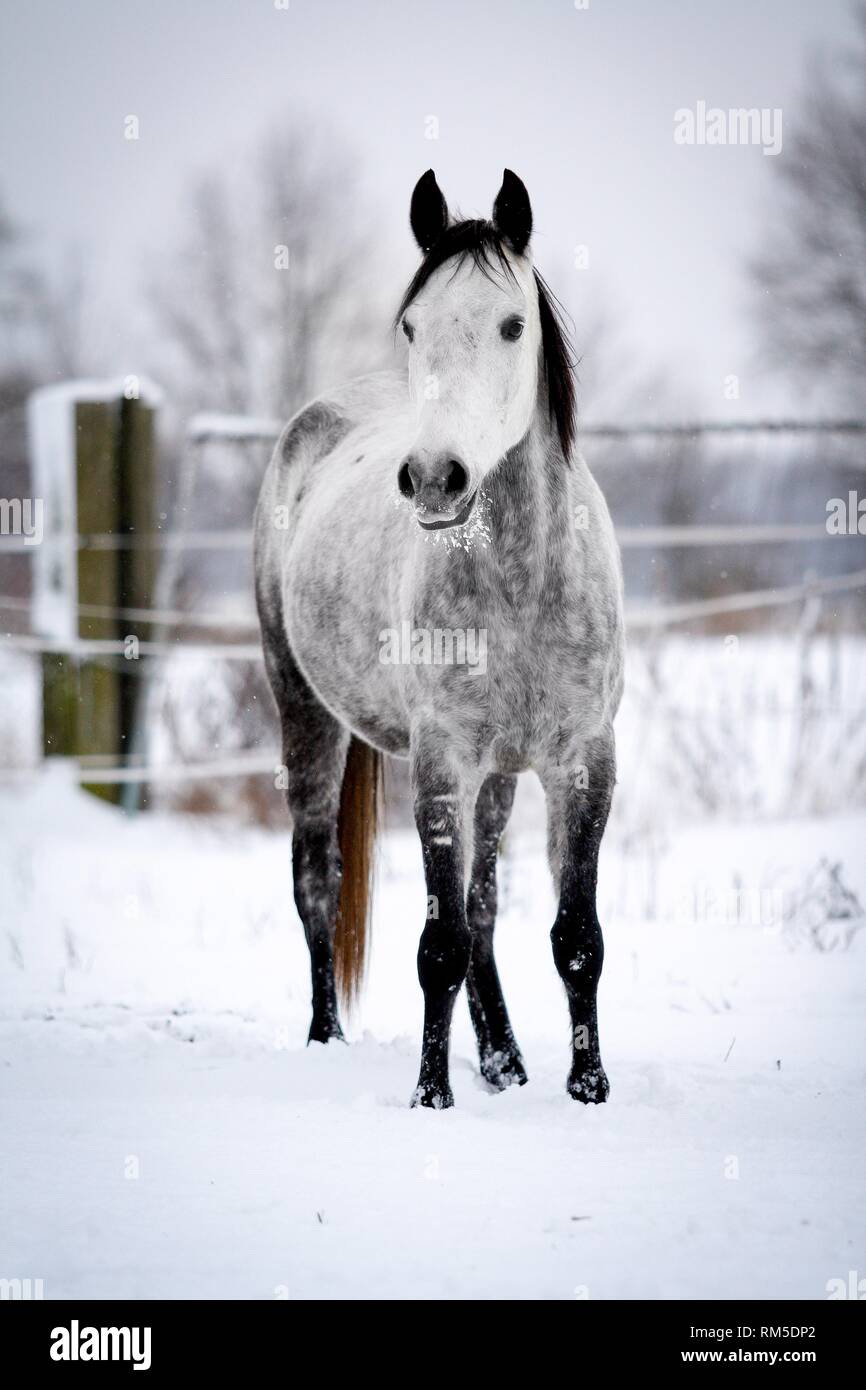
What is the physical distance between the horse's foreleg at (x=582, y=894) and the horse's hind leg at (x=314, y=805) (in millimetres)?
1167

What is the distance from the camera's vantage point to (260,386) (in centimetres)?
1503

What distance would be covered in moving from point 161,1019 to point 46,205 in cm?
1409

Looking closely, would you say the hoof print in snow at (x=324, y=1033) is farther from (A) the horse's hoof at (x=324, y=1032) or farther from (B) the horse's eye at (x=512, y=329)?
(B) the horse's eye at (x=512, y=329)

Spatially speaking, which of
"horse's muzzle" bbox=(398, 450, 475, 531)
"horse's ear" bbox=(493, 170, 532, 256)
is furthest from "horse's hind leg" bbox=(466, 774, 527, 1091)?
"horse's ear" bbox=(493, 170, 532, 256)

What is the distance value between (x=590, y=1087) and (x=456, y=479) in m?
1.62

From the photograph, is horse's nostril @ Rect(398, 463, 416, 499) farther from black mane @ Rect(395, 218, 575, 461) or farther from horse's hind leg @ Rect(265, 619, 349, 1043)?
horse's hind leg @ Rect(265, 619, 349, 1043)

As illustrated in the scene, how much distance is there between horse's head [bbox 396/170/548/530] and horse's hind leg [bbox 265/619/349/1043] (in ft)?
5.43

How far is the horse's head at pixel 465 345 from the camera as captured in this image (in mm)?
2564

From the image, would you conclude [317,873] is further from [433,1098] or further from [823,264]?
[823,264]

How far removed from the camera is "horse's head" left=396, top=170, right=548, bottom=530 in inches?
101

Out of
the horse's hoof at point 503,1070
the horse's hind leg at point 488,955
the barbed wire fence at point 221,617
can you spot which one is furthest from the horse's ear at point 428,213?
the barbed wire fence at point 221,617

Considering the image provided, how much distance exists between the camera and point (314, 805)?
4.24 m

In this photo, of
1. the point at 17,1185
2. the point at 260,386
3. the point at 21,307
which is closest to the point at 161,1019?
the point at 17,1185
